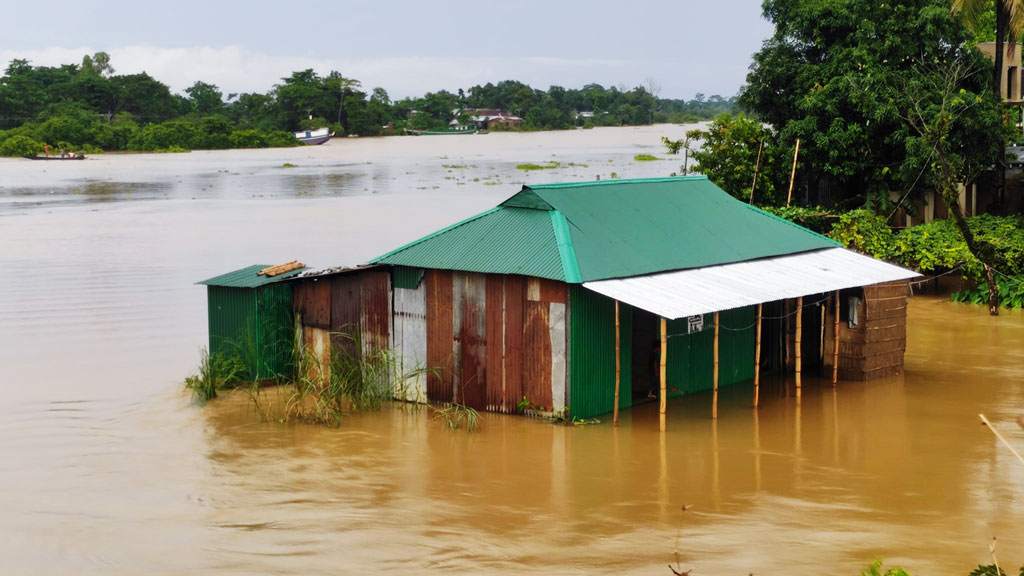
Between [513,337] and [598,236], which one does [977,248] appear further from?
[513,337]

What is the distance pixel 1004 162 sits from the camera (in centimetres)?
2606

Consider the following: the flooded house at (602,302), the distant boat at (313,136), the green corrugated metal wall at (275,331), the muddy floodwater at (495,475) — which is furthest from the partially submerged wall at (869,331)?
the distant boat at (313,136)

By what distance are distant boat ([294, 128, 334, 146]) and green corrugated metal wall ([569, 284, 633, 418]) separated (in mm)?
78629

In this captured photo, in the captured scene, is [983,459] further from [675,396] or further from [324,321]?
[324,321]

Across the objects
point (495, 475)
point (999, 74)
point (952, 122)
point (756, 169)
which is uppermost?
point (999, 74)

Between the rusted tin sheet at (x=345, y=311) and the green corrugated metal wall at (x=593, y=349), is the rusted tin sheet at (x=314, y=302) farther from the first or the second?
the green corrugated metal wall at (x=593, y=349)

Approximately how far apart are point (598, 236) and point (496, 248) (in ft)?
4.39

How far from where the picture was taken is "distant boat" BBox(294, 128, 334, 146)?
9106 centimetres

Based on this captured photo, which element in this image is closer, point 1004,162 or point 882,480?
point 882,480

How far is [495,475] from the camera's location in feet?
42.3

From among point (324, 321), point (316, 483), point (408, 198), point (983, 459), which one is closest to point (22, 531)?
point (316, 483)

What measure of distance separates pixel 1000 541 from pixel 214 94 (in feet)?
308

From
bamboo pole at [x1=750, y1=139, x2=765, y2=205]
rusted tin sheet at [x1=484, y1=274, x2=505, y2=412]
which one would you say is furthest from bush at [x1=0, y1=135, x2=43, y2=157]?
rusted tin sheet at [x1=484, y1=274, x2=505, y2=412]

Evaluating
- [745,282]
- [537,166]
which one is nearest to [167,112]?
[537,166]
